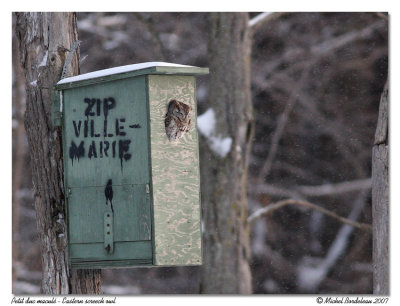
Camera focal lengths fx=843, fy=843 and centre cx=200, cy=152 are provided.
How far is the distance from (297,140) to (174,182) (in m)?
8.69

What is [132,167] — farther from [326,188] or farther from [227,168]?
[326,188]

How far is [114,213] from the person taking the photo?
456cm

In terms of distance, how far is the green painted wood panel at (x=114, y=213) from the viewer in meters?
4.48

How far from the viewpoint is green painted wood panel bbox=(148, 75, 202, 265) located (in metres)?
4.48

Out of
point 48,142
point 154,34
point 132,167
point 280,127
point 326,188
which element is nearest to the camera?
point 132,167

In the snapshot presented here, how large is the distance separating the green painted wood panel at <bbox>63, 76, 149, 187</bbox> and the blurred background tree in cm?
750

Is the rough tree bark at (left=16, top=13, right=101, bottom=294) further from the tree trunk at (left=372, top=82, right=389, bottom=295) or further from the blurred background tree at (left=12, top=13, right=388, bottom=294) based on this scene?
the blurred background tree at (left=12, top=13, right=388, bottom=294)

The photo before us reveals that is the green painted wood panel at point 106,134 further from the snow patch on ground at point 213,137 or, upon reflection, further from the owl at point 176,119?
the snow patch on ground at point 213,137

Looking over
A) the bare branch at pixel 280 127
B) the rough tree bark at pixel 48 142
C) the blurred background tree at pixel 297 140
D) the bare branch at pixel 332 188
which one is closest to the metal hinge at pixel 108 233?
the rough tree bark at pixel 48 142

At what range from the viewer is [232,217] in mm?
8328

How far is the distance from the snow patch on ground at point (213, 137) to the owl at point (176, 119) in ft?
11.7

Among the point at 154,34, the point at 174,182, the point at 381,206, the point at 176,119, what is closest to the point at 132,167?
the point at 174,182

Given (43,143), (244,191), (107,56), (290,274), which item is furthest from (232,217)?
(290,274)

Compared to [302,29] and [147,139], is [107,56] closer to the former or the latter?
[302,29]
